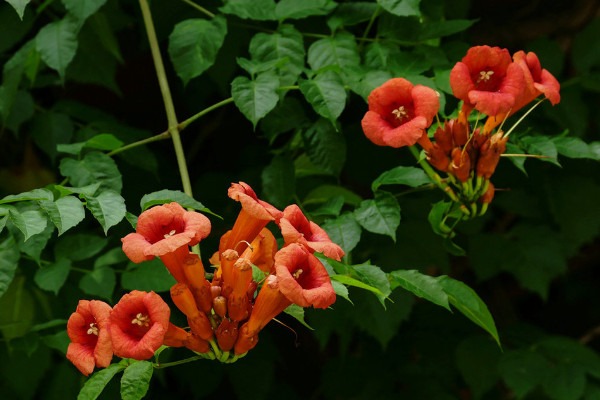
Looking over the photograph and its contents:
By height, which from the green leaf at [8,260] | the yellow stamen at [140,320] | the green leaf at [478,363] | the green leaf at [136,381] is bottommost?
the green leaf at [478,363]

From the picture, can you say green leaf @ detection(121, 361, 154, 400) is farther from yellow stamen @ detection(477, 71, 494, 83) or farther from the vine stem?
yellow stamen @ detection(477, 71, 494, 83)

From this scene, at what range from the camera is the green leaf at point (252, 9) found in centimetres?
237

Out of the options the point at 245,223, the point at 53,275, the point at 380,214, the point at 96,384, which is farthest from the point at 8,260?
the point at 380,214

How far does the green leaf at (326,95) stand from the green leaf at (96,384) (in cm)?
101

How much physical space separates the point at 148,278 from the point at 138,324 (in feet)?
2.52

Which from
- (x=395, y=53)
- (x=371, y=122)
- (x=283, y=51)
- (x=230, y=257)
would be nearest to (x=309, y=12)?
(x=283, y=51)

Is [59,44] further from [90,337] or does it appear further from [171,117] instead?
[90,337]

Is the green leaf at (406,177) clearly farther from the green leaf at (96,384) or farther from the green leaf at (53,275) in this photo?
the green leaf at (53,275)

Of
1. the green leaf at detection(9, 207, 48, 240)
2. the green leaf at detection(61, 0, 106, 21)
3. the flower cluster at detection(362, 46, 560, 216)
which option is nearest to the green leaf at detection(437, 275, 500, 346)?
the flower cluster at detection(362, 46, 560, 216)

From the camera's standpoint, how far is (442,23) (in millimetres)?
2393

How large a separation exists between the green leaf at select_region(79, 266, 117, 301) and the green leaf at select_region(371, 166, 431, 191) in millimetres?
964

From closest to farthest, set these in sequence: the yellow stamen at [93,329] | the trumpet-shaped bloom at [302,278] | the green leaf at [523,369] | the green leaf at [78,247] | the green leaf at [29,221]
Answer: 1. the trumpet-shaped bloom at [302,278]
2. the yellow stamen at [93,329]
3. the green leaf at [29,221]
4. the green leaf at [78,247]
5. the green leaf at [523,369]

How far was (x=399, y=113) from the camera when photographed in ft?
6.07

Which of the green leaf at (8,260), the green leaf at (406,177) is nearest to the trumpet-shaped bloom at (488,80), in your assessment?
the green leaf at (406,177)
